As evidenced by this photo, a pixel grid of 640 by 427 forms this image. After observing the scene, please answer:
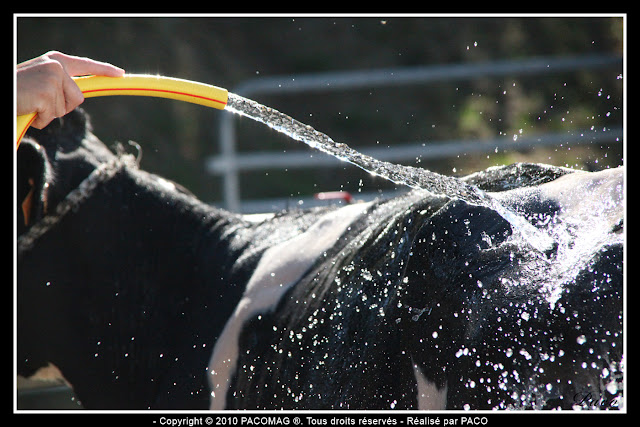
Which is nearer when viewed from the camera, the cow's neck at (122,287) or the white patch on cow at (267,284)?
the white patch on cow at (267,284)

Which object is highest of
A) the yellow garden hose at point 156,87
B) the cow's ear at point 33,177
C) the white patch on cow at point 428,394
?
the yellow garden hose at point 156,87

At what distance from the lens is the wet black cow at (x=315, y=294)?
2.52 feet

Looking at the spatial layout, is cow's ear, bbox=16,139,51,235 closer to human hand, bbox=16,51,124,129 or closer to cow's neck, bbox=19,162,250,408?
cow's neck, bbox=19,162,250,408

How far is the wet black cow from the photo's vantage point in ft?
2.52

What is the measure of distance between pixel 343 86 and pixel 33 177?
1.60 meters

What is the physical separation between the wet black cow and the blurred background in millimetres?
1132

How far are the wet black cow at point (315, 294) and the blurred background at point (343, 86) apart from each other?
3.71ft

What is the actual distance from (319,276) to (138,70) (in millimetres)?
3296

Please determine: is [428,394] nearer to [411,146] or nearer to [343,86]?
[411,146]

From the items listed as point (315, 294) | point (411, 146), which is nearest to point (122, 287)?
point (315, 294)

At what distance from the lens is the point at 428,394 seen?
0.85m

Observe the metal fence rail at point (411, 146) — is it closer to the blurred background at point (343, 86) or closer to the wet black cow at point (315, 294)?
the blurred background at point (343, 86)

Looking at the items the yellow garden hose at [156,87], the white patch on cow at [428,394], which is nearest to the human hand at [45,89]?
the yellow garden hose at [156,87]
